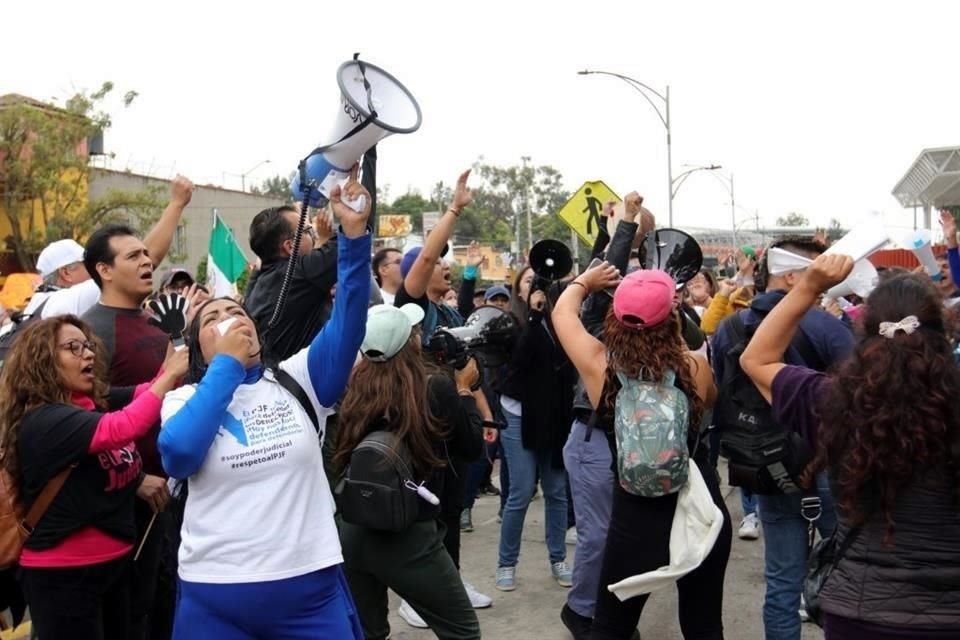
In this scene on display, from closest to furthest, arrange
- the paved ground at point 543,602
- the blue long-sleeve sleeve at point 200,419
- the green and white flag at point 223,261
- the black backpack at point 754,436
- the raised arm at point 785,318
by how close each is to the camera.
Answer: the blue long-sleeve sleeve at point 200,419 → the raised arm at point 785,318 → the black backpack at point 754,436 → the paved ground at point 543,602 → the green and white flag at point 223,261

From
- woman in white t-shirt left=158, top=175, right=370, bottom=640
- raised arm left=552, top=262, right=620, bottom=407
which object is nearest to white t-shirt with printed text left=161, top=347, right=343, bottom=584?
woman in white t-shirt left=158, top=175, right=370, bottom=640

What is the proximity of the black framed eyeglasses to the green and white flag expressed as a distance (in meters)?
4.11

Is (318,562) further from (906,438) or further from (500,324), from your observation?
(500,324)

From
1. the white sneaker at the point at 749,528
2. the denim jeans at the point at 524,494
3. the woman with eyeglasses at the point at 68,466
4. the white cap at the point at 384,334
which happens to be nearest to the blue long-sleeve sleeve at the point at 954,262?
the white sneaker at the point at 749,528

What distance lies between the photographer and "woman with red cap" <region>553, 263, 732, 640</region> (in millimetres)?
3719

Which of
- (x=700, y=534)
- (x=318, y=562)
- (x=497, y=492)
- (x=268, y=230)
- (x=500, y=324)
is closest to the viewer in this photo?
(x=318, y=562)

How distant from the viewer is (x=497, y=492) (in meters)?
8.93

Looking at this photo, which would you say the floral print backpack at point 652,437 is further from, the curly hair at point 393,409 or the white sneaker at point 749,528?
the white sneaker at point 749,528

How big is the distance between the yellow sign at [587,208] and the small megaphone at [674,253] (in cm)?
437

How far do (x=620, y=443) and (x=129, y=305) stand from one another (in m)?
2.27

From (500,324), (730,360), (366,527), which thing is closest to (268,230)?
(366,527)

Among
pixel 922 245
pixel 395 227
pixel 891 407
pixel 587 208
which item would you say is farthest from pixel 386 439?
pixel 395 227

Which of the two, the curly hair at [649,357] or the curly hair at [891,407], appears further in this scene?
the curly hair at [649,357]

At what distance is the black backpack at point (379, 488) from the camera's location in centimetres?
370
